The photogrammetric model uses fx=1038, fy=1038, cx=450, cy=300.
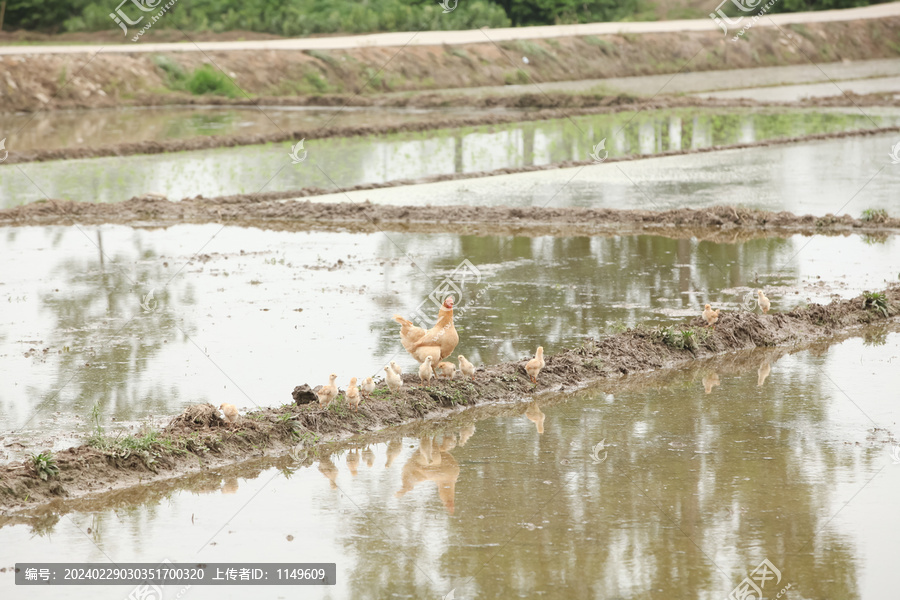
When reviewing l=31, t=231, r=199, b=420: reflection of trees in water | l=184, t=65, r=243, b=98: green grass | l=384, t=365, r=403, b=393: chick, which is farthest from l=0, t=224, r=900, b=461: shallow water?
l=184, t=65, r=243, b=98: green grass

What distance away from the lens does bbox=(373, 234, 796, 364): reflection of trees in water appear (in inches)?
453

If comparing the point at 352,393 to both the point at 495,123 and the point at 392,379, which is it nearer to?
the point at 392,379

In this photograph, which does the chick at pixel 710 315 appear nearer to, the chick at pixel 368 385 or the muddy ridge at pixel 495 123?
the chick at pixel 368 385

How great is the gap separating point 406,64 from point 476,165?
646 inches

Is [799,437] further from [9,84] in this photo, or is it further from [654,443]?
[9,84]

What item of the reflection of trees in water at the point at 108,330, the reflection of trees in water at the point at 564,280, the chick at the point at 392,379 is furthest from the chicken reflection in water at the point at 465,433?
the reflection of trees in water at the point at 108,330

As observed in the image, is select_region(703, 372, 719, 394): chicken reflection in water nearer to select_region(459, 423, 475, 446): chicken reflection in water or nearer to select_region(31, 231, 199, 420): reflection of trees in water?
select_region(459, 423, 475, 446): chicken reflection in water

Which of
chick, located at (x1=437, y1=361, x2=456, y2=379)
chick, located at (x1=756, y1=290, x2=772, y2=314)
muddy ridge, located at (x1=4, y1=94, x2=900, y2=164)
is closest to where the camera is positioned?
chick, located at (x1=437, y1=361, x2=456, y2=379)

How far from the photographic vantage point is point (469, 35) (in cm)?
Result: 4281

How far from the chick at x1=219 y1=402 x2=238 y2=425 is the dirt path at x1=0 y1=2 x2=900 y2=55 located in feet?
96.7

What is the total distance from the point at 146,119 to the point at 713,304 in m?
22.9

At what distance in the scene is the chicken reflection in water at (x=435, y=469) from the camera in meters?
7.38

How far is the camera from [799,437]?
27.8ft

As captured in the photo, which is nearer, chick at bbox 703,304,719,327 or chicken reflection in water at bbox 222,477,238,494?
chicken reflection in water at bbox 222,477,238,494
